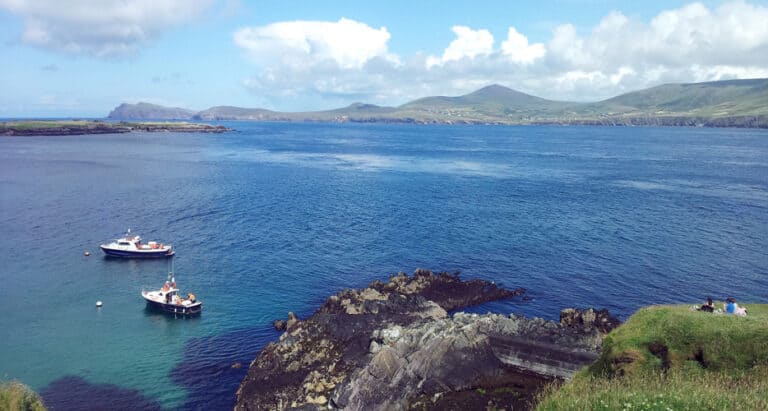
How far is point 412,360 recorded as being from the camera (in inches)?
1384

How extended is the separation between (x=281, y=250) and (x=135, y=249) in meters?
18.7

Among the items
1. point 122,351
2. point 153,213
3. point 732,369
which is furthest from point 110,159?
point 732,369

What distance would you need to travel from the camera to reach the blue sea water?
138ft

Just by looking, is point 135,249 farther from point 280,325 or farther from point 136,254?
point 280,325

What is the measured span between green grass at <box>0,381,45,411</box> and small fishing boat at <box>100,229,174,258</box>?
38.2 m

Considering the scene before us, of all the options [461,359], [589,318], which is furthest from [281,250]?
[589,318]

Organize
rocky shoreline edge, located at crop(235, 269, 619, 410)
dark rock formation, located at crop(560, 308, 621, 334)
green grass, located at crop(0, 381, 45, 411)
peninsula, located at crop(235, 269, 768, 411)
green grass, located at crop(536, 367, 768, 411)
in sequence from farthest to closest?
dark rock formation, located at crop(560, 308, 621, 334)
rocky shoreline edge, located at crop(235, 269, 619, 410)
green grass, located at crop(0, 381, 45, 411)
peninsula, located at crop(235, 269, 768, 411)
green grass, located at crop(536, 367, 768, 411)

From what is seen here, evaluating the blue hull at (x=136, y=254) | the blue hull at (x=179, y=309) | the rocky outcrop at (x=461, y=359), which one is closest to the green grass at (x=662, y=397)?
the rocky outcrop at (x=461, y=359)

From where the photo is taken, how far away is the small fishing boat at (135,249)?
64812 mm

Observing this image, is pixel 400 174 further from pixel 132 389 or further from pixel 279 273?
pixel 132 389

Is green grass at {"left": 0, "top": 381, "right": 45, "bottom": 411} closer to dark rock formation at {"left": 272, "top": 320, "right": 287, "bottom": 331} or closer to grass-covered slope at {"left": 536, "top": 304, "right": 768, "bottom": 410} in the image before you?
dark rock formation at {"left": 272, "top": 320, "right": 287, "bottom": 331}

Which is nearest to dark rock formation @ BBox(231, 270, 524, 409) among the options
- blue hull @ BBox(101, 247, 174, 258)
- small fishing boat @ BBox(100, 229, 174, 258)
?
blue hull @ BBox(101, 247, 174, 258)

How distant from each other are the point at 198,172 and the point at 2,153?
82.6 meters

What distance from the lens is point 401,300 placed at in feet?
158
